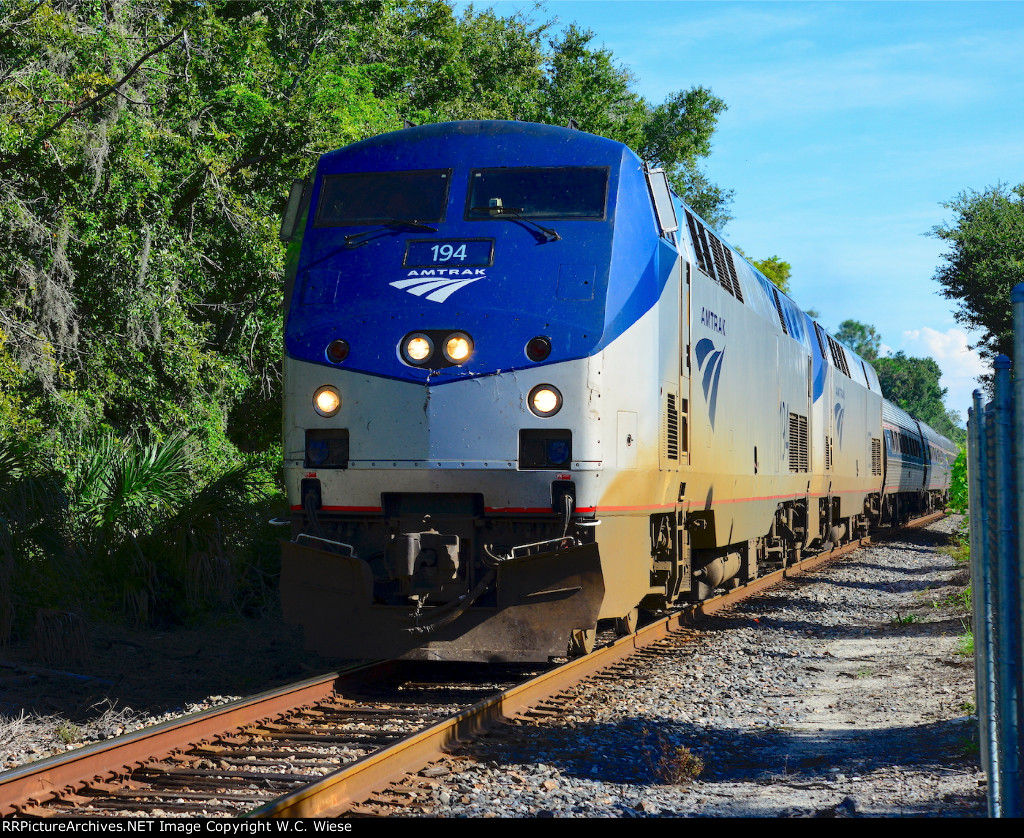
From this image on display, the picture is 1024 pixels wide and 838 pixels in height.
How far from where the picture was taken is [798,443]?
49.9ft

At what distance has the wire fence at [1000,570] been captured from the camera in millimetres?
3926

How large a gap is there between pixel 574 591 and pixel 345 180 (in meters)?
3.61

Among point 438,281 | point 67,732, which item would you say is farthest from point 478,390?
point 67,732

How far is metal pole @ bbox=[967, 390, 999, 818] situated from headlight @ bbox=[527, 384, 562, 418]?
308 cm

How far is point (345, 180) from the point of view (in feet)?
27.7

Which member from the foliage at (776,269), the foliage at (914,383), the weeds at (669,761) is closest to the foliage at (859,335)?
the foliage at (914,383)

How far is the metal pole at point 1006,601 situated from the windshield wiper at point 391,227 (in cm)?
473

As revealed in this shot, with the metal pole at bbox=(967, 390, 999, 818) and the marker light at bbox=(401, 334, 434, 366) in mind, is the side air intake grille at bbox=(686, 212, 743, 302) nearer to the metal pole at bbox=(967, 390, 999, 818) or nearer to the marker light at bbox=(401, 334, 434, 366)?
the marker light at bbox=(401, 334, 434, 366)

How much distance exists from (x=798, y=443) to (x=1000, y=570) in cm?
1132

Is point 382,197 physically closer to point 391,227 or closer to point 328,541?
point 391,227

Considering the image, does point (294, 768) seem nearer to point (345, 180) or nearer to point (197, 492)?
point (345, 180)

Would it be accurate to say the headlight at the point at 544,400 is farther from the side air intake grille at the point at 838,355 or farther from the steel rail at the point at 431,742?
the side air intake grille at the point at 838,355

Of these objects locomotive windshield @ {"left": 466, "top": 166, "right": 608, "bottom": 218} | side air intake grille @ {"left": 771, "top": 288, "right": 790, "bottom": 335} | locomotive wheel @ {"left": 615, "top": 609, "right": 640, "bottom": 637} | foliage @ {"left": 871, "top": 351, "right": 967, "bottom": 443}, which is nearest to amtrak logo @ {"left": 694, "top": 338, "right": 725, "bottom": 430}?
locomotive wheel @ {"left": 615, "top": 609, "right": 640, "bottom": 637}

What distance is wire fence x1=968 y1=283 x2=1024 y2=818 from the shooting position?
3926mm
